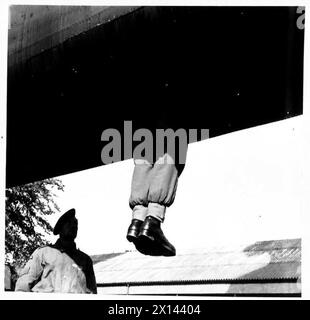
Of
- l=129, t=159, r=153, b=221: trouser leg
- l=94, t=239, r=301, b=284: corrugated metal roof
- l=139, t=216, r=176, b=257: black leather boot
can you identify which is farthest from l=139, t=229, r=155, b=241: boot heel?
l=94, t=239, r=301, b=284: corrugated metal roof

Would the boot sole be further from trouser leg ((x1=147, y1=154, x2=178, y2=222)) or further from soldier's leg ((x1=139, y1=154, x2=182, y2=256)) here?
trouser leg ((x1=147, y1=154, x2=178, y2=222))

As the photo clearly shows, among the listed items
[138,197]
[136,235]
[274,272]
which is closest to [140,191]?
[138,197]

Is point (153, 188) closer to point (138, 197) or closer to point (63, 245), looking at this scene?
point (138, 197)

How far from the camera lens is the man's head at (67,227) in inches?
208

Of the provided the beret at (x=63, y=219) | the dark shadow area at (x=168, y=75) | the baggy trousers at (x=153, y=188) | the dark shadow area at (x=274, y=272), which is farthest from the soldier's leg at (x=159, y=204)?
the dark shadow area at (x=274, y=272)

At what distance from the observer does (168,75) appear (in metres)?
3.48

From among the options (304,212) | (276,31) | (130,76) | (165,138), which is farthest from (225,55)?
(304,212)

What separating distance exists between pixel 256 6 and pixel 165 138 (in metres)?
1.12

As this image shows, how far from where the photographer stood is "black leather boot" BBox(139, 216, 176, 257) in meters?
3.54

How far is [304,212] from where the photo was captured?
4.81 meters

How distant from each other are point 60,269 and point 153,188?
168 cm

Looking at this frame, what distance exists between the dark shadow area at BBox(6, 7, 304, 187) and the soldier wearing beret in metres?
1.08
